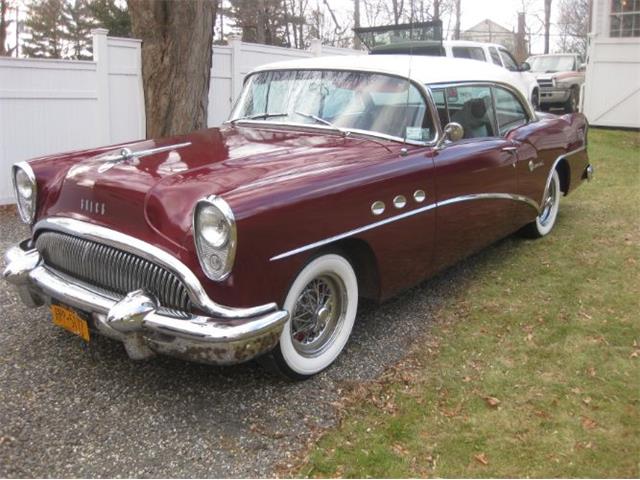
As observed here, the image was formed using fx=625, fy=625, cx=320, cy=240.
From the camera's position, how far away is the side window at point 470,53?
490 inches

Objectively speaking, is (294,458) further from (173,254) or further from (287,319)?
(173,254)

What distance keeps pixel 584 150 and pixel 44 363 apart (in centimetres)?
543

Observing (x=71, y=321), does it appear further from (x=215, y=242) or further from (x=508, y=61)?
(x=508, y=61)

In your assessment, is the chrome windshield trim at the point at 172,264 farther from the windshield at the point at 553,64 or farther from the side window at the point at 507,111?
the windshield at the point at 553,64

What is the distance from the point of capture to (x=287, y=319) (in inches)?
113

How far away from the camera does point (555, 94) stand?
54.5 ft

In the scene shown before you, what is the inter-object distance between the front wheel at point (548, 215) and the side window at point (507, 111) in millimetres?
746

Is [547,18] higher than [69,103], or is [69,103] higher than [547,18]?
[547,18]

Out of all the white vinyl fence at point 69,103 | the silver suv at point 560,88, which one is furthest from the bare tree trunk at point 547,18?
the white vinyl fence at point 69,103

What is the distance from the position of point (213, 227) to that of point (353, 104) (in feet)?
5.73

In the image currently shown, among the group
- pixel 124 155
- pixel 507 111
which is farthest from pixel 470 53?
pixel 124 155

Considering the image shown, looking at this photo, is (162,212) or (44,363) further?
(44,363)

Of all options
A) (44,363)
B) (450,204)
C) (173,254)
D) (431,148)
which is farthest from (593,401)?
(44,363)

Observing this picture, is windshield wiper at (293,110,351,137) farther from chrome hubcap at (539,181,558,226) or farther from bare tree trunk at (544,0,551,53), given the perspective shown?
bare tree trunk at (544,0,551,53)
